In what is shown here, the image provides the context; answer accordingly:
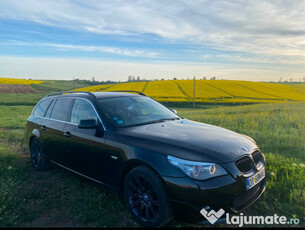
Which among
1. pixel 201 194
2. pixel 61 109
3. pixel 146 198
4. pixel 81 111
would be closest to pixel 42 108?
pixel 61 109

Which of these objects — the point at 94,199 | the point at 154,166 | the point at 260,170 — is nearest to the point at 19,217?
the point at 94,199

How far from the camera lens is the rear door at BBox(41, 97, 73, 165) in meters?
4.39

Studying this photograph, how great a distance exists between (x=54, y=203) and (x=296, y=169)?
417cm

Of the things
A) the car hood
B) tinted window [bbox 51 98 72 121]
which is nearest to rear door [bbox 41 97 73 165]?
tinted window [bbox 51 98 72 121]

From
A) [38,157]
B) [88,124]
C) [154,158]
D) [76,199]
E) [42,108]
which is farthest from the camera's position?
[42,108]

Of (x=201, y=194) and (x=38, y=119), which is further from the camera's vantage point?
(x=38, y=119)

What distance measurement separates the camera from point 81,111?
4.14 metres

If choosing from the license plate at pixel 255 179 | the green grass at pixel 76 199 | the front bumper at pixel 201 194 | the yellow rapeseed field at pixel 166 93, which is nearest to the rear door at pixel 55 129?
the green grass at pixel 76 199

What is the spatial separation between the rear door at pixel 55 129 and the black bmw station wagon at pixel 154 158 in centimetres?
2

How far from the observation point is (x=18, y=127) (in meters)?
11.0

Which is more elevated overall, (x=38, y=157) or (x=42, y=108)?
(x=42, y=108)

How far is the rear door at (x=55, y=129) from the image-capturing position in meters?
4.39

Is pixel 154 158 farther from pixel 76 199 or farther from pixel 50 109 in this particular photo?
pixel 50 109

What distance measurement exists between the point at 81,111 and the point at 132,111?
88cm
